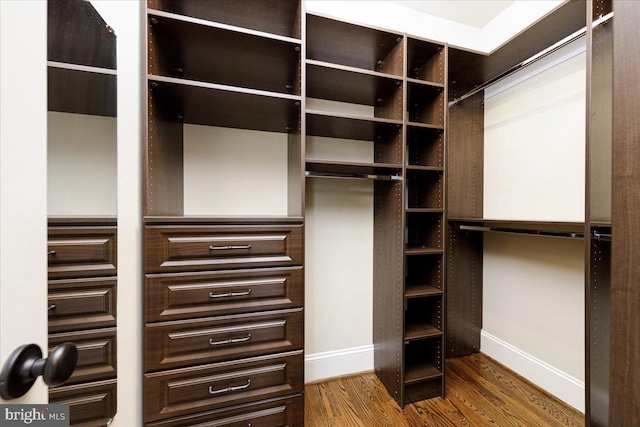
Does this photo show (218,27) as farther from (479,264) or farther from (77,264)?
(479,264)

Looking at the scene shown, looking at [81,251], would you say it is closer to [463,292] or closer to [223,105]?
[223,105]

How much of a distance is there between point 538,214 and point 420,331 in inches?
45.6

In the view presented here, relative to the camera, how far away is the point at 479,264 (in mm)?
2203

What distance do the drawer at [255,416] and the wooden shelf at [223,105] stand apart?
1.46 m

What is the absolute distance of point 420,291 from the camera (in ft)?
5.51

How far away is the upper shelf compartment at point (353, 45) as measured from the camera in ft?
4.83

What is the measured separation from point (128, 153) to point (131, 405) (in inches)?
42.1

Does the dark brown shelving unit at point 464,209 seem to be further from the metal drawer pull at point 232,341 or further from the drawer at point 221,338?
the metal drawer pull at point 232,341

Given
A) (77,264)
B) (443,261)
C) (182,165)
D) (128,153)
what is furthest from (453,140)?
(77,264)

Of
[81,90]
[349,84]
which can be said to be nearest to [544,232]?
[349,84]

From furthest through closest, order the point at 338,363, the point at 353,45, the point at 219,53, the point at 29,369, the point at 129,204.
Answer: the point at 338,363 → the point at 353,45 → the point at 219,53 → the point at 129,204 → the point at 29,369

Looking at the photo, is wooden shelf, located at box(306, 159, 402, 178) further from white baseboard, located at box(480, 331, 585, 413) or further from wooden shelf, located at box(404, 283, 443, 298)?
white baseboard, located at box(480, 331, 585, 413)

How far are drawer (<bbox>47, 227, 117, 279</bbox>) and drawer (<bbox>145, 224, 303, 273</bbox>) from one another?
201mm

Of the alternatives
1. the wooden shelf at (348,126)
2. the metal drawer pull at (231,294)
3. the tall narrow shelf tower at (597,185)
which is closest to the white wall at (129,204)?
the metal drawer pull at (231,294)
